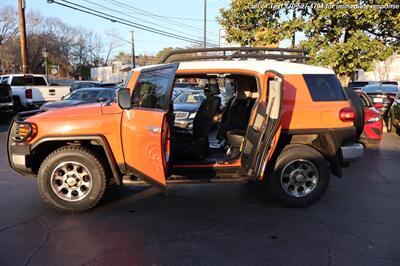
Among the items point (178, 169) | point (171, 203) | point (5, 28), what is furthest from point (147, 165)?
point (5, 28)

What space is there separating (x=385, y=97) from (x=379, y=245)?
35.5 feet

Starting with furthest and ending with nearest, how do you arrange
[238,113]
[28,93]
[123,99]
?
[28,93]
[238,113]
[123,99]

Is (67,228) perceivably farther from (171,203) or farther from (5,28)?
(5,28)

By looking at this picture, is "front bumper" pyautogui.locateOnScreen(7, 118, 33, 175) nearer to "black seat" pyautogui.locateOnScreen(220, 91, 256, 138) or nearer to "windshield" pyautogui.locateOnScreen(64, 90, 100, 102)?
Result: "black seat" pyautogui.locateOnScreen(220, 91, 256, 138)

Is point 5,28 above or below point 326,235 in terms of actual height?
above

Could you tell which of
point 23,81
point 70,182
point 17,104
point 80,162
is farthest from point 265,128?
point 23,81

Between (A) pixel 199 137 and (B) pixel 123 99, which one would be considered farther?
(A) pixel 199 137

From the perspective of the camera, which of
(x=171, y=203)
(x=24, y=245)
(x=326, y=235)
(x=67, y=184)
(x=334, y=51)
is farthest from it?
(x=334, y=51)

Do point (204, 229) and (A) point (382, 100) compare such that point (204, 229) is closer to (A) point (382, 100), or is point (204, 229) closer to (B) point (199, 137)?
(B) point (199, 137)

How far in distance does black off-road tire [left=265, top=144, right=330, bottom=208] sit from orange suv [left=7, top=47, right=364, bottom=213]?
0.04ft

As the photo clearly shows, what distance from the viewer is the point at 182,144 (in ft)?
19.0

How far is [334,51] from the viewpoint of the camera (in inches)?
452

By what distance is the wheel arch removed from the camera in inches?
192

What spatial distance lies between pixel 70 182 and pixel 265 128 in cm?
259
